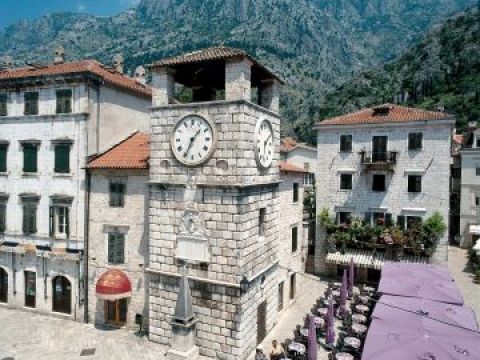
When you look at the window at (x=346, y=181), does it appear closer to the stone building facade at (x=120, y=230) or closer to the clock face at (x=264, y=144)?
the clock face at (x=264, y=144)

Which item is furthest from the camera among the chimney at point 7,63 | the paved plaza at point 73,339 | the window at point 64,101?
the chimney at point 7,63

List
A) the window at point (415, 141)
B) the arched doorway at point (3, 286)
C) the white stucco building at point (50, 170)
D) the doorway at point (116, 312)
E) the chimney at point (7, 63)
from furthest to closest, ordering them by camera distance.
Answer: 1. the window at point (415, 141)
2. the chimney at point (7, 63)
3. the arched doorway at point (3, 286)
4. the white stucco building at point (50, 170)
5. the doorway at point (116, 312)

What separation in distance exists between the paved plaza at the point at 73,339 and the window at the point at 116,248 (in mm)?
3799

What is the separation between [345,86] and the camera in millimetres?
108938

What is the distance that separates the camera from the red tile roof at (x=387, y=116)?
87.1 feet

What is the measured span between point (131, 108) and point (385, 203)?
19.8 meters

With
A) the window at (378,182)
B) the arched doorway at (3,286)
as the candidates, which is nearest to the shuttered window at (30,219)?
the arched doorway at (3,286)

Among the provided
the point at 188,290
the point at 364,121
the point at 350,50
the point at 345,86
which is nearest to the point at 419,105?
the point at 345,86

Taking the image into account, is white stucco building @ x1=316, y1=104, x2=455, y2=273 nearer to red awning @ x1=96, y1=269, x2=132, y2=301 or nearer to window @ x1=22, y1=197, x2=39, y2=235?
red awning @ x1=96, y1=269, x2=132, y2=301

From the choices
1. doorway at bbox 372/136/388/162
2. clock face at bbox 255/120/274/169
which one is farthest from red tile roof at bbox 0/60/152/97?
doorway at bbox 372/136/388/162

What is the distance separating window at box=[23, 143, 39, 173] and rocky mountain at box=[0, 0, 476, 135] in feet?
304

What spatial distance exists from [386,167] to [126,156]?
18.8 m

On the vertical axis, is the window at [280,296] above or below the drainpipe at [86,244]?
below

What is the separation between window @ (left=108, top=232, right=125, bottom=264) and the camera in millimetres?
20000
